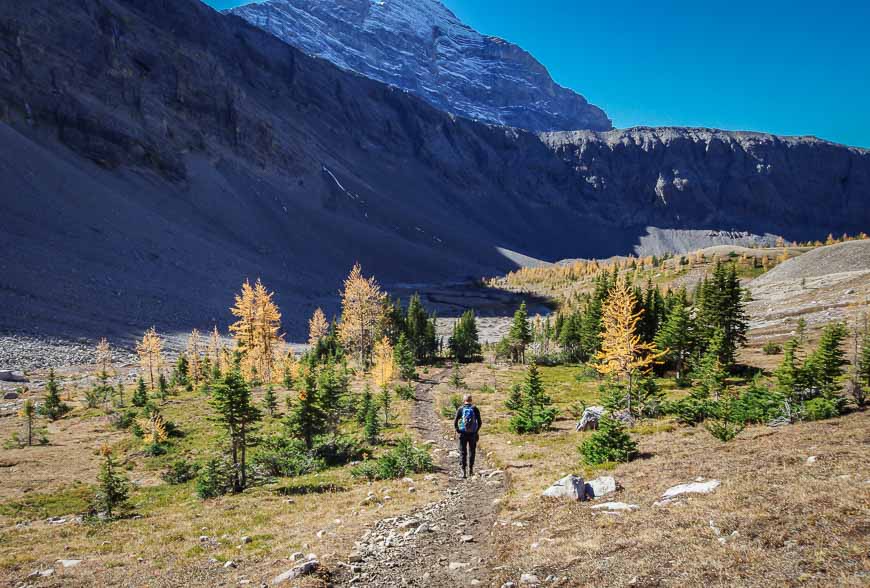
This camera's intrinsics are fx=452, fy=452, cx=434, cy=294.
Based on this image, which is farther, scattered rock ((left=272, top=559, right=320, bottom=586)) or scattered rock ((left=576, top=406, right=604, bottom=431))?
scattered rock ((left=576, top=406, right=604, bottom=431))

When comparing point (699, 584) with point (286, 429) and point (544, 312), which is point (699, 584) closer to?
point (286, 429)

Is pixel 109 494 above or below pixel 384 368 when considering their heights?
Answer: below

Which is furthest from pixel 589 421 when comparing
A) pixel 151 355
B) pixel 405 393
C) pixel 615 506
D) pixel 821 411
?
pixel 151 355

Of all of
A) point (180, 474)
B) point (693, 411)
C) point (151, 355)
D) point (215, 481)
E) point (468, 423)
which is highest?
point (151, 355)

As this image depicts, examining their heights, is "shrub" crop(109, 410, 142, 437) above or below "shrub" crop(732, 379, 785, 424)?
below

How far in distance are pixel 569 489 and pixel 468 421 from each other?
16.2 feet

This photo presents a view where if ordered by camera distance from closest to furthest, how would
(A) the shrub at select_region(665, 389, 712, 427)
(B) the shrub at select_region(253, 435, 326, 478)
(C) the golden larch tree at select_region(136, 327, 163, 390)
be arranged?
(A) the shrub at select_region(665, 389, 712, 427) → (B) the shrub at select_region(253, 435, 326, 478) → (C) the golden larch tree at select_region(136, 327, 163, 390)

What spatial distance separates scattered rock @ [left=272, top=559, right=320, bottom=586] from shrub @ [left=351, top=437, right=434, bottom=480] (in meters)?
9.43

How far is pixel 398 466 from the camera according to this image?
18750 millimetres

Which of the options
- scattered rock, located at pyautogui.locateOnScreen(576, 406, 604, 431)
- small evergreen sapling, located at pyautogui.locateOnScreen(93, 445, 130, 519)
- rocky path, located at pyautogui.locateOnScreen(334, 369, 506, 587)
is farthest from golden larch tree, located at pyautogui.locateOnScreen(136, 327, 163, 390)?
rocky path, located at pyautogui.locateOnScreen(334, 369, 506, 587)

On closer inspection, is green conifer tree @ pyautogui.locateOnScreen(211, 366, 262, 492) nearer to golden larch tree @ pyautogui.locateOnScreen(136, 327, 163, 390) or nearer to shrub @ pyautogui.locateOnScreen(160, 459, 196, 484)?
shrub @ pyautogui.locateOnScreen(160, 459, 196, 484)

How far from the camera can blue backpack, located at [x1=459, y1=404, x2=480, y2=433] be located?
16.2 meters

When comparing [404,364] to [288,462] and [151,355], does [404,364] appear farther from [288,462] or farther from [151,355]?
[151,355]

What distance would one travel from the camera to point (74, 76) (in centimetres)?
14600
